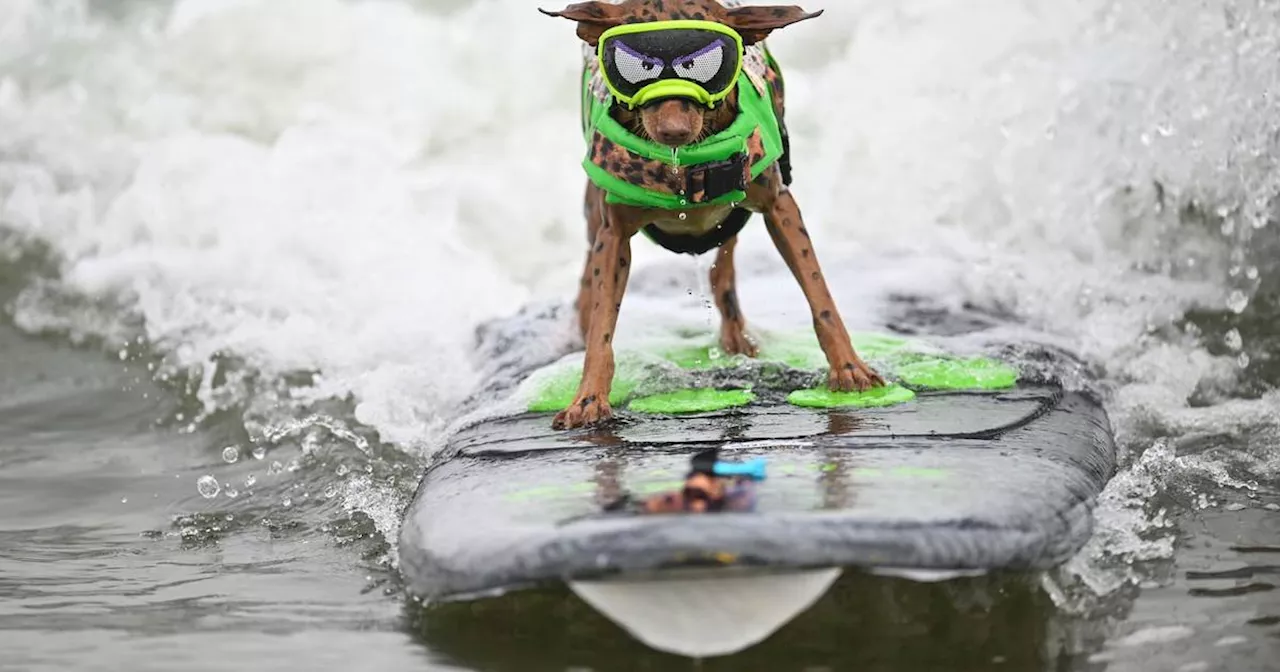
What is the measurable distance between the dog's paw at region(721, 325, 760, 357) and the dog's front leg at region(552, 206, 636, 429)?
73cm

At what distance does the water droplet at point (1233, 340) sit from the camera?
16.9 feet

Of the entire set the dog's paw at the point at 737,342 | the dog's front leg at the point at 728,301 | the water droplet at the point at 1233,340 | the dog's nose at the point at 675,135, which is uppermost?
the dog's nose at the point at 675,135

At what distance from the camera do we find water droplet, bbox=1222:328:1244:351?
514 centimetres

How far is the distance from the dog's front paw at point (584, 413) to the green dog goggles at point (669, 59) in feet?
2.38

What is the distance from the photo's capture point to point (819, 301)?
371 centimetres

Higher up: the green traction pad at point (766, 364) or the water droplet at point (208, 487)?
the green traction pad at point (766, 364)

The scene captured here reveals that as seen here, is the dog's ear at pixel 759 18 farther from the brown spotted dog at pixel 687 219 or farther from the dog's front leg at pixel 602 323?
the dog's front leg at pixel 602 323

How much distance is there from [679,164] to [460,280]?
357 centimetres

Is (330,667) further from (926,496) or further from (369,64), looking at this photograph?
(369,64)

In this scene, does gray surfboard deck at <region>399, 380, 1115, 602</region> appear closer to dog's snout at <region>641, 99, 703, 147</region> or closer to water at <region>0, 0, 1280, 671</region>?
water at <region>0, 0, 1280, 671</region>

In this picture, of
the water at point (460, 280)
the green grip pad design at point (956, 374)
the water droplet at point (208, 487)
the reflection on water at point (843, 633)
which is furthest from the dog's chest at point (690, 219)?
the water droplet at point (208, 487)

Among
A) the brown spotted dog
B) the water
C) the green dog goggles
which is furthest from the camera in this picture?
the brown spotted dog

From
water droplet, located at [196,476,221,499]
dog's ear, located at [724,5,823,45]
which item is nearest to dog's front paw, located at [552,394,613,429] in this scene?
dog's ear, located at [724,5,823,45]

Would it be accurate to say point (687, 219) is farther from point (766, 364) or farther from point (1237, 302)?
point (1237, 302)
